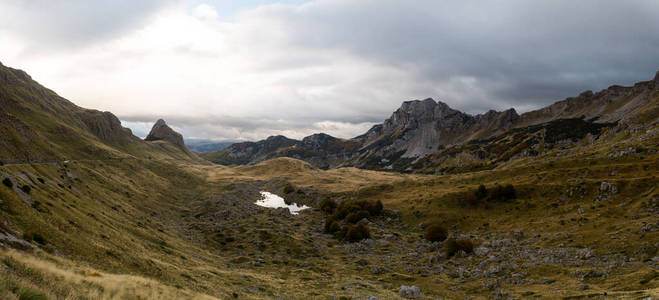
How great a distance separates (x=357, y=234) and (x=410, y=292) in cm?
3201

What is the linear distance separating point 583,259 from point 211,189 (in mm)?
147831

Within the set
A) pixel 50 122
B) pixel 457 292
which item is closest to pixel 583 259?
pixel 457 292

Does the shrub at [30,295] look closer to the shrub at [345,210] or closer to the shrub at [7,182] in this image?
the shrub at [7,182]

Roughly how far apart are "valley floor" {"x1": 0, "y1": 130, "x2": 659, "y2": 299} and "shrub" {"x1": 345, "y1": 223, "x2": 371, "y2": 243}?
87.2 inches

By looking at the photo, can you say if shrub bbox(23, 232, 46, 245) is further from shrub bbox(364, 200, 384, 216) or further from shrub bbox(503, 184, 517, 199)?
shrub bbox(503, 184, 517, 199)

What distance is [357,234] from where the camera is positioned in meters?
68.4

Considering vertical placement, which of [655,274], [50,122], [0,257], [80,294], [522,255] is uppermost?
[50,122]

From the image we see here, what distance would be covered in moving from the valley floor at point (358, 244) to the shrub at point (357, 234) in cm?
222

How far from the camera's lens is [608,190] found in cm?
5775

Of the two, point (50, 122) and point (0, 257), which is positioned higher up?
point (50, 122)

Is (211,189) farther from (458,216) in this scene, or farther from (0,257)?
(0,257)

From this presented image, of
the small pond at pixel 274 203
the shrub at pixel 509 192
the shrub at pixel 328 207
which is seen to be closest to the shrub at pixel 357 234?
the shrub at pixel 328 207

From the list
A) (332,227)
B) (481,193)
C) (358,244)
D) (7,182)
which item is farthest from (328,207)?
(7,182)

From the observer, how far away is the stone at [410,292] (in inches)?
1423
